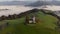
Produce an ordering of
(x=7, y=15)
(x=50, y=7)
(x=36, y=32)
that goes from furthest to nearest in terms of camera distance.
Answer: (x=50, y=7)
(x=7, y=15)
(x=36, y=32)

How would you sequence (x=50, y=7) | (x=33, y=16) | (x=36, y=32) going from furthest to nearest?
(x=50, y=7), (x=33, y=16), (x=36, y=32)

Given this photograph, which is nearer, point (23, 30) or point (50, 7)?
point (23, 30)

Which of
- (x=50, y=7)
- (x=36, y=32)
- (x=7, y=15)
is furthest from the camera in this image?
(x=50, y=7)

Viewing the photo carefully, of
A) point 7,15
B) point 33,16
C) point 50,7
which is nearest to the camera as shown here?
point 33,16

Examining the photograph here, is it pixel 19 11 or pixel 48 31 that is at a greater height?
pixel 19 11

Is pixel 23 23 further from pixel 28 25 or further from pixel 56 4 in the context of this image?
pixel 56 4

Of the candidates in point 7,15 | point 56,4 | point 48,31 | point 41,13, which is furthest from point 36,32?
point 56,4

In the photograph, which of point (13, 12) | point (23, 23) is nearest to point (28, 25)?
point (23, 23)

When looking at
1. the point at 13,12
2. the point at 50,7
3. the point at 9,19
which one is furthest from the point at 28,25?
the point at 50,7

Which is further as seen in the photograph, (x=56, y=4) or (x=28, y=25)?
(x=56, y=4)

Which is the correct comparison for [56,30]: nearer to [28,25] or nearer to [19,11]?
[28,25]
